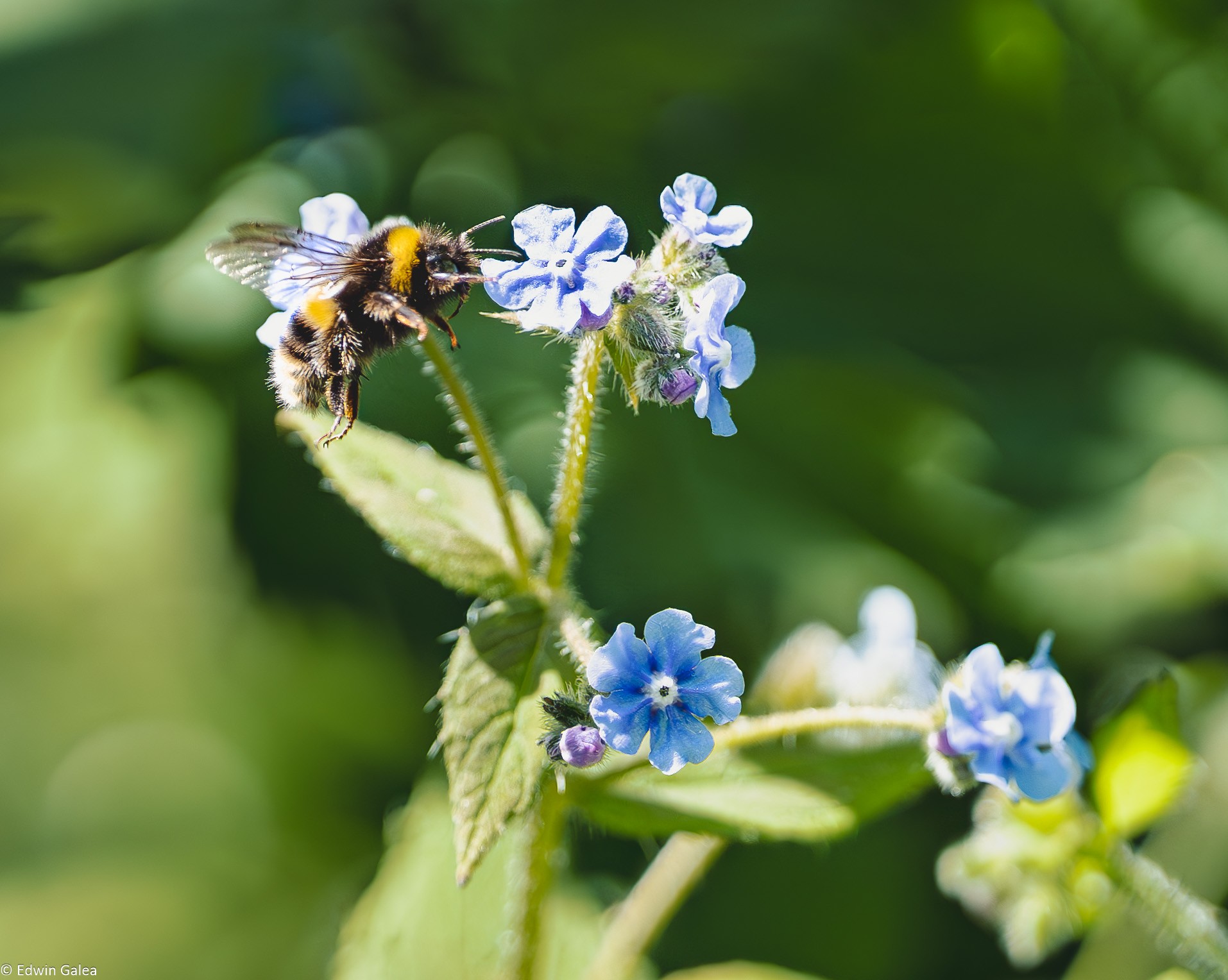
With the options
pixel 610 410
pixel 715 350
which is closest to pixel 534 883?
pixel 715 350

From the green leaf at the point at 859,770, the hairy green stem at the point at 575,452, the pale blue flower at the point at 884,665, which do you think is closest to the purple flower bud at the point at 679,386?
the hairy green stem at the point at 575,452

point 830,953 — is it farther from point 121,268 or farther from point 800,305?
point 121,268

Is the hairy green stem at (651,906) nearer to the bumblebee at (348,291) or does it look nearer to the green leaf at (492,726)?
the green leaf at (492,726)

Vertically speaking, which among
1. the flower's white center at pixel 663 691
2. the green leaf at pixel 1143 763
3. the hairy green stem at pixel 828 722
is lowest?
the green leaf at pixel 1143 763

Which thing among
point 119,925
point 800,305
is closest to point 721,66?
point 800,305

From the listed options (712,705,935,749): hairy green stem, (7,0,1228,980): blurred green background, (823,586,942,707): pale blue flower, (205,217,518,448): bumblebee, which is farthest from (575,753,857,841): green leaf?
(7,0,1228,980): blurred green background

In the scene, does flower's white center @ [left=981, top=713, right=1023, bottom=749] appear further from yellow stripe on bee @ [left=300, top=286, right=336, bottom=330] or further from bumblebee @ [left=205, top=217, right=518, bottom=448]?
yellow stripe on bee @ [left=300, top=286, right=336, bottom=330]
